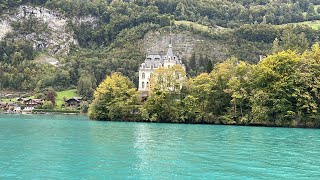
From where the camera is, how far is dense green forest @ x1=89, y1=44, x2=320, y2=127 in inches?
3063

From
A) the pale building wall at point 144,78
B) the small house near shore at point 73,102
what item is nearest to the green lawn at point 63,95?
the small house near shore at point 73,102

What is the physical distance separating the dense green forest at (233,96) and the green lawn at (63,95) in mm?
62513

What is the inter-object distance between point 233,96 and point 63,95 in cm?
10244

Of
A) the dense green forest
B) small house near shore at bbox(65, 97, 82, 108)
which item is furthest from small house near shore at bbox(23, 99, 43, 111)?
the dense green forest

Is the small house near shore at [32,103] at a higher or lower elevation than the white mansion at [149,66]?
lower

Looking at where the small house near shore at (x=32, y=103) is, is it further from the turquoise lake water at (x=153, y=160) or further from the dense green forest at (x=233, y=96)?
the turquoise lake water at (x=153, y=160)

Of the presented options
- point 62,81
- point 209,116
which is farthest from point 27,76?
point 209,116

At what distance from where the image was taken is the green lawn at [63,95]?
15490 centimetres

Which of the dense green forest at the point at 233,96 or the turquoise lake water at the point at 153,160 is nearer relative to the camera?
the turquoise lake water at the point at 153,160

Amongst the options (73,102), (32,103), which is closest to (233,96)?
(73,102)

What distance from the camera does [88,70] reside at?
191875 millimetres

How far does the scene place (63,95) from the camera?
168000mm

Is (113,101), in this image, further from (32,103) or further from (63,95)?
(63,95)

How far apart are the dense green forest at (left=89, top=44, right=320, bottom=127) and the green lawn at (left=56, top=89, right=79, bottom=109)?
205 feet
